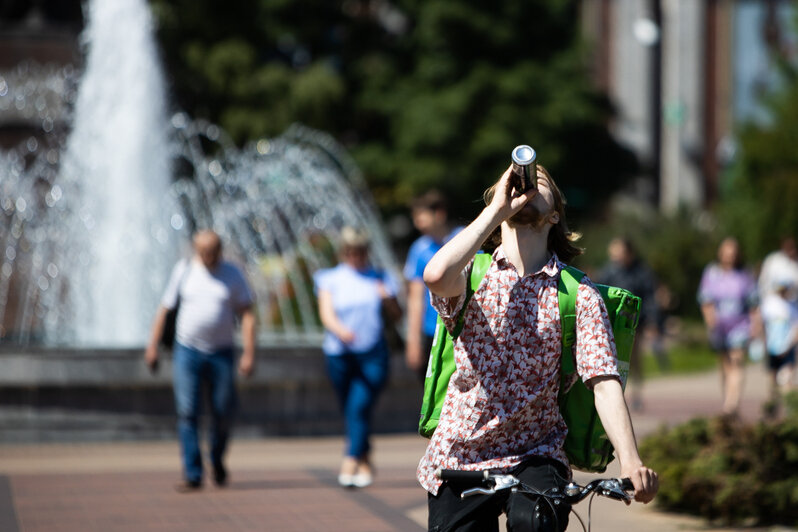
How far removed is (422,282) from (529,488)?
15.3 feet

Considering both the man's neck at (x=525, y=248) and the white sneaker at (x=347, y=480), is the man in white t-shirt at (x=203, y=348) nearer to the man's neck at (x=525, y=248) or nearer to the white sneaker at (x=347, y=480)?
the white sneaker at (x=347, y=480)

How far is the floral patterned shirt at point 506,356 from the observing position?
12.5 feet

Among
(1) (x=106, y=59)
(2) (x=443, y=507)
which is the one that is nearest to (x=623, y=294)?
(2) (x=443, y=507)

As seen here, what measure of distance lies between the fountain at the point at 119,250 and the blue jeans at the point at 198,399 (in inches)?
88.0

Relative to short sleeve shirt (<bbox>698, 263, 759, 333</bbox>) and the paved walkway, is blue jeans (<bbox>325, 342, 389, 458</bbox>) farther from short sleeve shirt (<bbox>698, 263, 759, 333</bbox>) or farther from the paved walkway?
short sleeve shirt (<bbox>698, 263, 759, 333</bbox>)

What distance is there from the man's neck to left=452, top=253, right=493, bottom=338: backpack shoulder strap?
Answer: 70 millimetres

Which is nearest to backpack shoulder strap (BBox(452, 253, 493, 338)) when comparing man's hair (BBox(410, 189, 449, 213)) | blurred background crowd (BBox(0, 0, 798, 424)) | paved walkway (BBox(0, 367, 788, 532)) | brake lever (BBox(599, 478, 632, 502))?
brake lever (BBox(599, 478, 632, 502))

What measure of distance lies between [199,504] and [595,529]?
2468 mm

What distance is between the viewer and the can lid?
3.53 metres

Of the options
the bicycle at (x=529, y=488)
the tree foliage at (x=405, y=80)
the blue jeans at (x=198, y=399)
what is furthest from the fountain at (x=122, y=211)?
the tree foliage at (x=405, y=80)

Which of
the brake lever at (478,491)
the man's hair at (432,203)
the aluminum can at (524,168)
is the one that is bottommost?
the brake lever at (478,491)

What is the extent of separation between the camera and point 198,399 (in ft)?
28.7

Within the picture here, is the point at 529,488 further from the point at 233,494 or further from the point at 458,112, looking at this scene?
the point at 458,112

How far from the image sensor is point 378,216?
3706 centimetres
